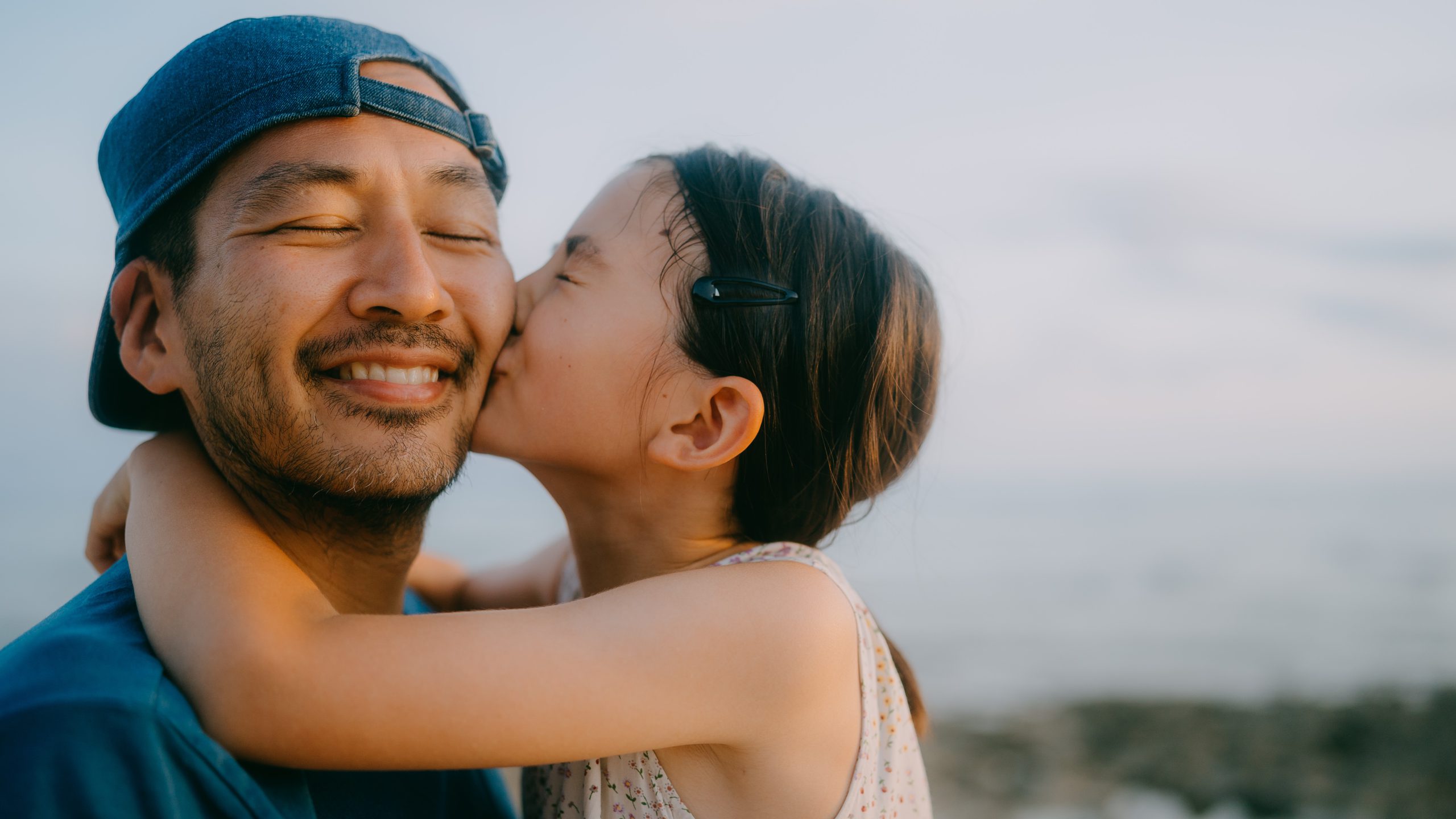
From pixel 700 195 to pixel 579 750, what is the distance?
148 cm

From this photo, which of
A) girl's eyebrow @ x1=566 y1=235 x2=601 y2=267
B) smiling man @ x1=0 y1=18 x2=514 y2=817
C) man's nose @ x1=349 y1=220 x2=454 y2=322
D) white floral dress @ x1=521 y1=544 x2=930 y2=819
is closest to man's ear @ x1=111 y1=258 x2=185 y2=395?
smiling man @ x1=0 y1=18 x2=514 y2=817

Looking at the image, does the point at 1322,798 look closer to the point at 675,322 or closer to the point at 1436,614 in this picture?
the point at 675,322

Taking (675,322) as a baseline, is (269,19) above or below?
above

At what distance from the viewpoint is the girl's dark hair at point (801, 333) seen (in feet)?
7.93

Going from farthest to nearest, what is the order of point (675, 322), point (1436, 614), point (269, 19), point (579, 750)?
point (1436, 614)
point (675, 322)
point (269, 19)
point (579, 750)

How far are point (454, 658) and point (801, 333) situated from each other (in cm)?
120

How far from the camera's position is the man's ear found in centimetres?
223

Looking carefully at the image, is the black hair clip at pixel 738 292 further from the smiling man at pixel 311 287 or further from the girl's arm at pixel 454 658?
the girl's arm at pixel 454 658

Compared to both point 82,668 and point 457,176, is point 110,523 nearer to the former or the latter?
point 82,668

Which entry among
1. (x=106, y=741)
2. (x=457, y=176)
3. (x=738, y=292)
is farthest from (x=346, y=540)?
Answer: (x=738, y=292)

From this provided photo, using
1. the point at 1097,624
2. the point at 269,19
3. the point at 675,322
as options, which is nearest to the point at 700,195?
the point at 675,322

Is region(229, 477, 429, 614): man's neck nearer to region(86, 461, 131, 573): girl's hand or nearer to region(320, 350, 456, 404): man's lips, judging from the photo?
region(320, 350, 456, 404): man's lips

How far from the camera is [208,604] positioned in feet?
5.59

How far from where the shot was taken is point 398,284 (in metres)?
2.09
